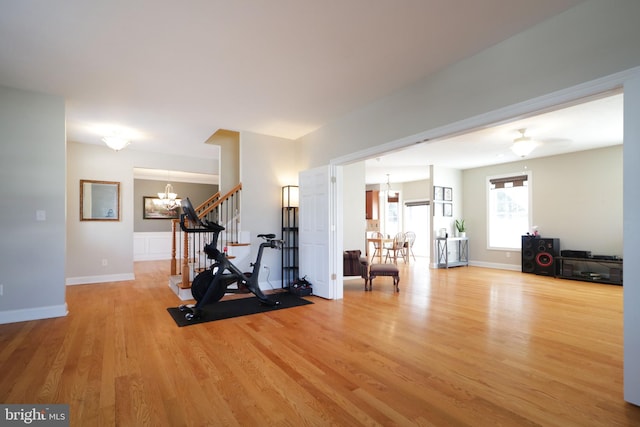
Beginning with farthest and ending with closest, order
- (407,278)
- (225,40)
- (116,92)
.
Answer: (407,278)
(116,92)
(225,40)

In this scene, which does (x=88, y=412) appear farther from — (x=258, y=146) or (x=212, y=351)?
(x=258, y=146)

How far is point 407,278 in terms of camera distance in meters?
6.86

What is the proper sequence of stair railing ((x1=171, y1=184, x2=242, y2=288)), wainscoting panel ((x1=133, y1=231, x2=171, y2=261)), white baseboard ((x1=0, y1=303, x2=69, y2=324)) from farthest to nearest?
wainscoting panel ((x1=133, y1=231, x2=171, y2=261))
stair railing ((x1=171, y1=184, x2=242, y2=288))
white baseboard ((x1=0, y1=303, x2=69, y2=324))

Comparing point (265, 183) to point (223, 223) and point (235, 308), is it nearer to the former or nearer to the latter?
point (223, 223)

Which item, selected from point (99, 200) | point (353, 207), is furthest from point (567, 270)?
point (99, 200)

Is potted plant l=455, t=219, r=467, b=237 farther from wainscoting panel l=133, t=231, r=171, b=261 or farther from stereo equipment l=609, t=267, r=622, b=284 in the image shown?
wainscoting panel l=133, t=231, r=171, b=261

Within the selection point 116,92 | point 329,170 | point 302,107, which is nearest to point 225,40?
point 302,107

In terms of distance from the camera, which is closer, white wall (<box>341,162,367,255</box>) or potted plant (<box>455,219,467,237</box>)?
white wall (<box>341,162,367,255</box>)

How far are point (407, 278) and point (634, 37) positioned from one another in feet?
18.0

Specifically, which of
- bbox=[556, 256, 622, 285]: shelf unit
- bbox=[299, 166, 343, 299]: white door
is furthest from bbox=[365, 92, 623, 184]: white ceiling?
bbox=[556, 256, 622, 285]: shelf unit

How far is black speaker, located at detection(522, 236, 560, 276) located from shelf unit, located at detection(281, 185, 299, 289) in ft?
18.4

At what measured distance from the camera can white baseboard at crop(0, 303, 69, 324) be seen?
3775mm

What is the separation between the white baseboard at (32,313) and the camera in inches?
149

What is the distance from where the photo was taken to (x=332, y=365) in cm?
263
